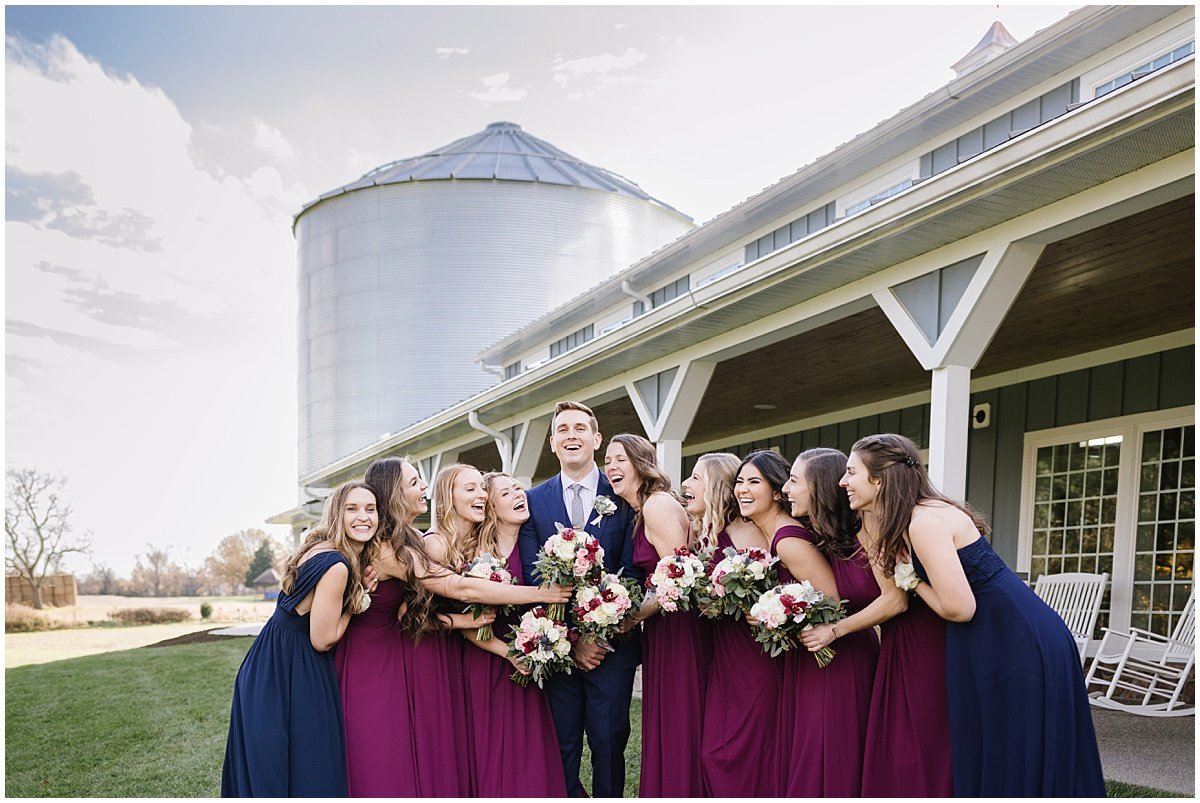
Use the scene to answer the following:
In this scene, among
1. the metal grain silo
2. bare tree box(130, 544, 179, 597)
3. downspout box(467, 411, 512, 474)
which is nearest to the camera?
downspout box(467, 411, 512, 474)

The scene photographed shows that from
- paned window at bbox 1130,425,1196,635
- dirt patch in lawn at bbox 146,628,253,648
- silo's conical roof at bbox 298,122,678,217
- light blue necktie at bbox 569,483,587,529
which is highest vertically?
silo's conical roof at bbox 298,122,678,217

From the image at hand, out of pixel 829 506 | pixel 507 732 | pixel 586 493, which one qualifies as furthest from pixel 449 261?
pixel 829 506

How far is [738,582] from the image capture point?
4.01m

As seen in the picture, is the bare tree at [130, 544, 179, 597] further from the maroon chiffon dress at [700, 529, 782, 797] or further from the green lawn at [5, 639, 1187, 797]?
the maroon chiffon dress at [700, 529, 782, 797]

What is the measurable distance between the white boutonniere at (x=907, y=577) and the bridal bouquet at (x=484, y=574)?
1697 mm

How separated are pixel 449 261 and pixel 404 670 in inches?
791

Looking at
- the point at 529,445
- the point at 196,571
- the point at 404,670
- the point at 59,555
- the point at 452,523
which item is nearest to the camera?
the point at 404,670

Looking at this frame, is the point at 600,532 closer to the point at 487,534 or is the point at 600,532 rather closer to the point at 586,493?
the point at 586,493

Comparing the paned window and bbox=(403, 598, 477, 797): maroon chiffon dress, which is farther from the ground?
the paned window

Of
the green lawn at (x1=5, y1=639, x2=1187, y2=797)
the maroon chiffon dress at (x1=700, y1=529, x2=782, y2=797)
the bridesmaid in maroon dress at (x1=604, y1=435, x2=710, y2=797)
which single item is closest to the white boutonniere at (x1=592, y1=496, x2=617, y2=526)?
the bridesmaid in maroon dress at (x1=604, y1=435, x2=710, y2=797)

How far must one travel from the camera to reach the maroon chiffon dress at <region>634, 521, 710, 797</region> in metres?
4.32

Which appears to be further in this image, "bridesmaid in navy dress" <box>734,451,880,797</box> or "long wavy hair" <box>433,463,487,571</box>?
"long wavy hair" <box>433,463,487,571</box>

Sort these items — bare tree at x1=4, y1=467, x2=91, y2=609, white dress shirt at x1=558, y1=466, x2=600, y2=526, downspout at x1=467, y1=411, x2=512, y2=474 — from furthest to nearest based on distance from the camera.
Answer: bare tree at x1=4, y1=467, x2=91, y2=609
downspout at x1=467, y1=411, x2=512, y2=474
white dress shirt at x1=558, y1=466, x2=600, y2=526

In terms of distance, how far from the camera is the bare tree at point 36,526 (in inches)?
1169
